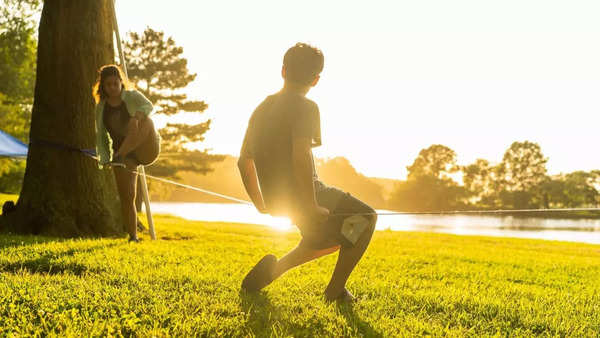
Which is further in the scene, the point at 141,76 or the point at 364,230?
the point at 141,76

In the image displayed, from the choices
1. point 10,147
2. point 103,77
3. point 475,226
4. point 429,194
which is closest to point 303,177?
point 103,77

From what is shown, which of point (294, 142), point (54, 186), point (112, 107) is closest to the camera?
point (294, 142)

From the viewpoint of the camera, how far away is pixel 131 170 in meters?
5.19

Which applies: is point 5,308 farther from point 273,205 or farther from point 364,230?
point 364,230

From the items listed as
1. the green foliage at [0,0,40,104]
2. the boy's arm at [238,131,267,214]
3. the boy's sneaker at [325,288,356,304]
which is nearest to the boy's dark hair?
the boy's arm at [238,131,267,214]

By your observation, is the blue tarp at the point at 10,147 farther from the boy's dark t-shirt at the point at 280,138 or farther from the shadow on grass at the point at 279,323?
the shadow on grass at the point at 279,323

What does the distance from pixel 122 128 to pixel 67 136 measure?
148 cm

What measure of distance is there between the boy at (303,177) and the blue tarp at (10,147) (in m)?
9.63

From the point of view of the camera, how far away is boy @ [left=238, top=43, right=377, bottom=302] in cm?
283

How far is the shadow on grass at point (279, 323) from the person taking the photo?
249 cm

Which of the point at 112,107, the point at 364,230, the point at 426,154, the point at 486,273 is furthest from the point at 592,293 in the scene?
the point at 426,154

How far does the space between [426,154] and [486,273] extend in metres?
77.4

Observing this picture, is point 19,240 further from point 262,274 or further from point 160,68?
point 160,68

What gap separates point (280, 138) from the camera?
9.70 ft
